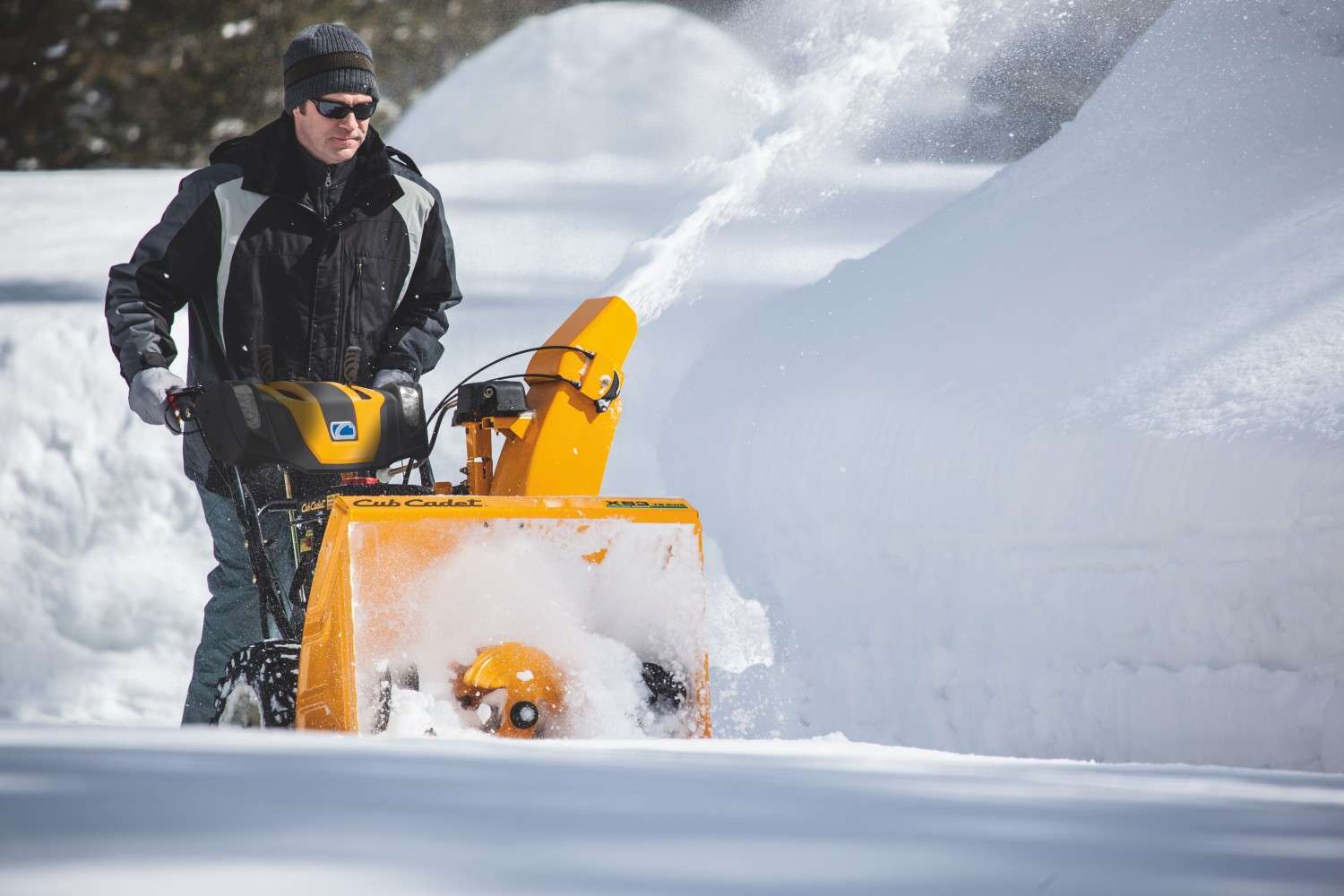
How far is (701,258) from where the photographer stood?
22.4 ft

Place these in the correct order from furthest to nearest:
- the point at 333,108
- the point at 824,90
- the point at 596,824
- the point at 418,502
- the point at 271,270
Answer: the point at 824,90
the point at 271,270
the point at 333,108
the point at 418,502
the point at 596,824

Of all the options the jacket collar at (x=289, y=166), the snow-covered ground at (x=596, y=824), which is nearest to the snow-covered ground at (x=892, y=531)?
the snow-covered ground at (x=596, y=824)

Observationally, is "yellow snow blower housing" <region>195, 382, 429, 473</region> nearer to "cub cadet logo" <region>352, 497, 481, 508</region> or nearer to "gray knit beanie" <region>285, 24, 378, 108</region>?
"cub cadet logo" <region>352, 497, 481, 508</region>

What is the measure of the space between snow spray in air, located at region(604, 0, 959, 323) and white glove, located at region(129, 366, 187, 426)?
14.6 feet

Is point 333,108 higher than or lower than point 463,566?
higher

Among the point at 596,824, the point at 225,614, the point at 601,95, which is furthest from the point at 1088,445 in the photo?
the point at 601,95

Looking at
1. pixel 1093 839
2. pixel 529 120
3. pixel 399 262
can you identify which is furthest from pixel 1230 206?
pixel 529 120

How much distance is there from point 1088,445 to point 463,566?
198 cm

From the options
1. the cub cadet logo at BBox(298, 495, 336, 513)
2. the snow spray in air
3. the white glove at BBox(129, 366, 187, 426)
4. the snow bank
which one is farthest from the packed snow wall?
the snow bank

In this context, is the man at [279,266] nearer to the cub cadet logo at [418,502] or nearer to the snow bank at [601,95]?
the cub cadet logo at [418,502]

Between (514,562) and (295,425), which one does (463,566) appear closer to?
(514,562)

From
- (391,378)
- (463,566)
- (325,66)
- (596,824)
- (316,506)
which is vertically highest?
(325,66)

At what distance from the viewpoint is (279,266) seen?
9.20 feet

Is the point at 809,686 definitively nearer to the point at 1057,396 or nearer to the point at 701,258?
the point at 1057,396
